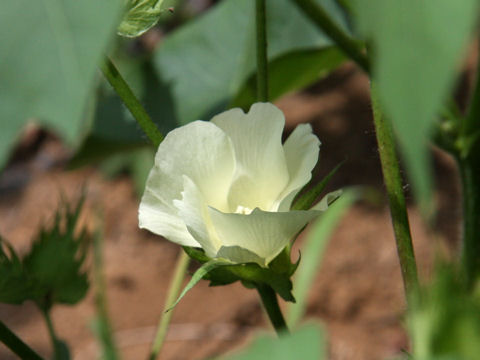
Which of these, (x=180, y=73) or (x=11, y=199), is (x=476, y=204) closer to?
(x=180, y=73)

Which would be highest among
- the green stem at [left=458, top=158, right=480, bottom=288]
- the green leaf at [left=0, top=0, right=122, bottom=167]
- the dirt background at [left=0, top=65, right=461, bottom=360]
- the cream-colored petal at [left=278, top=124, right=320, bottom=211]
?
the green leaf at [left=0, top=0, right=122, bottom=167]

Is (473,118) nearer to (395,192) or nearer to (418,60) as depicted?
(395,192)

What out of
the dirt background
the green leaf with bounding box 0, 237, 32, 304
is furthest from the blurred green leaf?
the dirt background

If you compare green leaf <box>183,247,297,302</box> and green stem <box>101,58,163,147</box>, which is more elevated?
green stem <box>101,58,163,147</box>

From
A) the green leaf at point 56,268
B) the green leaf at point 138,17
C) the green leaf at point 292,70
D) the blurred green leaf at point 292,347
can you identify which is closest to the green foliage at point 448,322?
the blurred green leaf at point 292,347

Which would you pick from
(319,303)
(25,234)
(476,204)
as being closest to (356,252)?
(319,303)

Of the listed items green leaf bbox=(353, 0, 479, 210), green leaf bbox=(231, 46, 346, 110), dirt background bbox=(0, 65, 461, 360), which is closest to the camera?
green leaf bbox=(353, 0, 479, 210)

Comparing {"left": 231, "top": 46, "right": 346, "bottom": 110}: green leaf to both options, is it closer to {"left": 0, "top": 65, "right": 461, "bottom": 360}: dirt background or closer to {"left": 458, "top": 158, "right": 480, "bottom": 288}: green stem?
{"left": 458, "top": 158, "right": 480, "bottom": 288}: green stem
